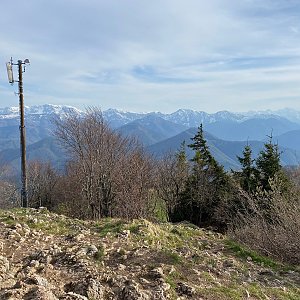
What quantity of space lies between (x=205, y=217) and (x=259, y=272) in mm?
26187

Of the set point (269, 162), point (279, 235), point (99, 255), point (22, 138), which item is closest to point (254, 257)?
point (279, 235)

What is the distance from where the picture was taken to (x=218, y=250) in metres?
11.4

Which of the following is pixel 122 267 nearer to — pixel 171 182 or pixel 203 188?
pixel 203 188

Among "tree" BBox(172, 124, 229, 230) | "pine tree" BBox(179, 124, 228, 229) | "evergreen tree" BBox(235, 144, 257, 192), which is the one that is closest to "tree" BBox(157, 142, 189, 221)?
"tree" BBox(172, 124, 229, 230)

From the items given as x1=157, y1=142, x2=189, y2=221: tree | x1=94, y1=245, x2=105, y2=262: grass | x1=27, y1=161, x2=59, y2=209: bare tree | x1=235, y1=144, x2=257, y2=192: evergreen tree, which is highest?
x1=94, y1=245, x2=105, y2=262: grass

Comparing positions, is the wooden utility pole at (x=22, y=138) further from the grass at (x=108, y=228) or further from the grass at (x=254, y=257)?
the grass at (x=254, y=257)

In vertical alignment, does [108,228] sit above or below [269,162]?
below

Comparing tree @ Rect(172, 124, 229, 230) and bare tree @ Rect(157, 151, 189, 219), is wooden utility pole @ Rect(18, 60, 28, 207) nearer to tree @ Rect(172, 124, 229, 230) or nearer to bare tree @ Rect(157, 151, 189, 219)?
tree @ Rect(172, 124, 229, 230)

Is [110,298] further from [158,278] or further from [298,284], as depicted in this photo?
[298,284]

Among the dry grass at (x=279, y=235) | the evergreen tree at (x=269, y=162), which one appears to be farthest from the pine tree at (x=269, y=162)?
the dry grass at (x=279, y=235)

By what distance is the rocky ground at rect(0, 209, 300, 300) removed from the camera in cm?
659

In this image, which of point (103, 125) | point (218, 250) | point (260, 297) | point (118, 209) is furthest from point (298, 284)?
point (103, 125)

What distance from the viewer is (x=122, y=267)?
777 cm

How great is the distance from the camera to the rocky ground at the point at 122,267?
259 inches
